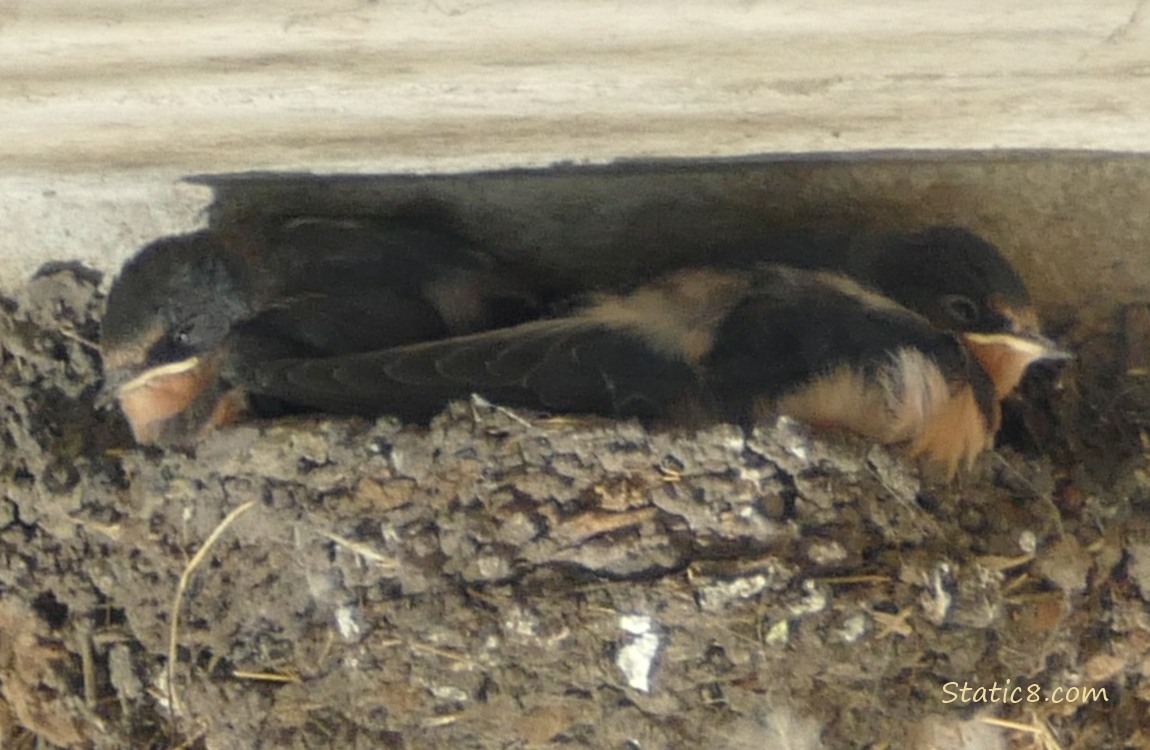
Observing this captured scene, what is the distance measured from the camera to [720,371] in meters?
2.52

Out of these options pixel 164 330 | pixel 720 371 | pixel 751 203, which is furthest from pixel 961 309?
pixel 164 330

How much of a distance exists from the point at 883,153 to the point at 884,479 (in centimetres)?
66

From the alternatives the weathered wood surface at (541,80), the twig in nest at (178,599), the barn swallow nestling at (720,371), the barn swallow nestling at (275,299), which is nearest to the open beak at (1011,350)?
the barn swallow nestling at (720,371)

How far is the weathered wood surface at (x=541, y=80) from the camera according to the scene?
6.47ft

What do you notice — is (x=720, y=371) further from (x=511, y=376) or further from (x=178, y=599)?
(x=178, y=599)

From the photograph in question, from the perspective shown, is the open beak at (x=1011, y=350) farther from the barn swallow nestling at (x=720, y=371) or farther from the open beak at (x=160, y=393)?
the open beak at (x=160, y=393)

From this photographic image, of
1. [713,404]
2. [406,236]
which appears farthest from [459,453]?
[406,236]

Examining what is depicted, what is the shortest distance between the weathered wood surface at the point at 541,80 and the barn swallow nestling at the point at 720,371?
324 millimetres

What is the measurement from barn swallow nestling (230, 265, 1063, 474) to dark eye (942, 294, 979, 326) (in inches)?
6.6

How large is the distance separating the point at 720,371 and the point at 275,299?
94cm

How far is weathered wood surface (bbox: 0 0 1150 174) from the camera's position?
1972 millimetres

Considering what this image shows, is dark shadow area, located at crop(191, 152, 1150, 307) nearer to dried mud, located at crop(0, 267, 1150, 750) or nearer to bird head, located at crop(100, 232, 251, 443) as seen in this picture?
bird head, located at crop(100, 232, 251, 443)

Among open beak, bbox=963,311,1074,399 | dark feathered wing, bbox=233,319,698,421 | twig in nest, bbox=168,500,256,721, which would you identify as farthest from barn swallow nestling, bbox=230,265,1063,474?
twig in nest, bbox=168,500,256,721

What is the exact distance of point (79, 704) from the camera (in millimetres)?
2758
